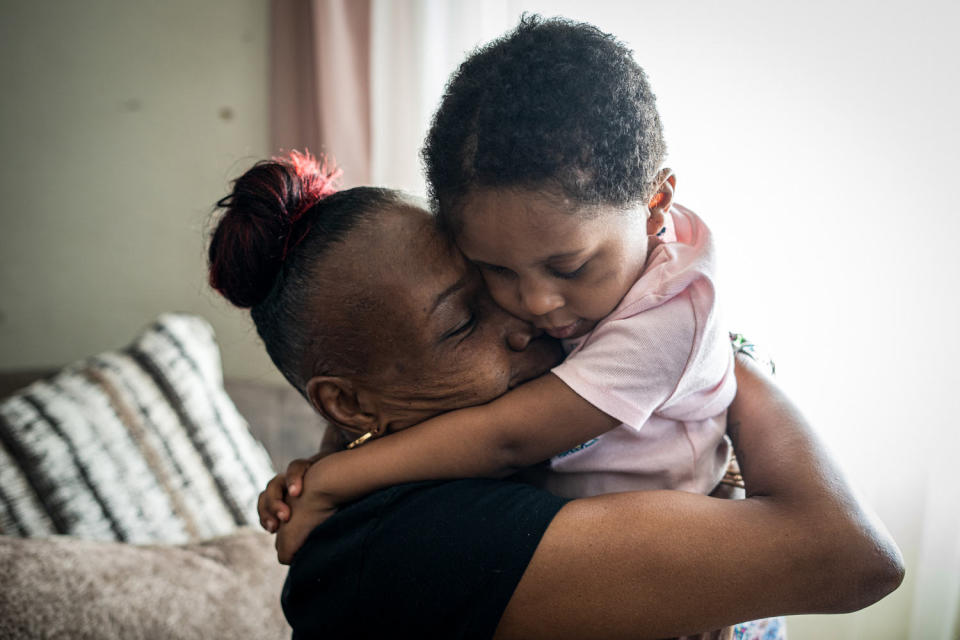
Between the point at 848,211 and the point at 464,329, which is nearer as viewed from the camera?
the point at 464,329

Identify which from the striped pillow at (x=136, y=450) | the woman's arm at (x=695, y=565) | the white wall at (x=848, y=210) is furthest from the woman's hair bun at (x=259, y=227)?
the white wall at (x=848, y=210)

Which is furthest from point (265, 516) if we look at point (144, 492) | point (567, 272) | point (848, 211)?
point (848, 211)

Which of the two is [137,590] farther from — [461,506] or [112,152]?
[112,152]

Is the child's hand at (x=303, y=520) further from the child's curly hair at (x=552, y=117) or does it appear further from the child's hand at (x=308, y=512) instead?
the child's curly hair at (x=552, y=117)

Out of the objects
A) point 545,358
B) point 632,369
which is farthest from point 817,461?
→ point 545,358

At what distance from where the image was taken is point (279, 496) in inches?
43.1

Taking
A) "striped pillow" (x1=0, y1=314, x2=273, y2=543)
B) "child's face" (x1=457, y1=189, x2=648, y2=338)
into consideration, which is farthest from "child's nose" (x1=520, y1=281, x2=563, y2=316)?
"striped pillow" (x1=0, y1=314, x2=273, y2=543)

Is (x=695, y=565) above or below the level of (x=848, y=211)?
below

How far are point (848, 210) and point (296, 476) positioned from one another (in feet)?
4.77

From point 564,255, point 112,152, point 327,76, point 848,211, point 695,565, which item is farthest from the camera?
point 112,152

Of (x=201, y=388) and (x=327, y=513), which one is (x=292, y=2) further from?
(x=327, y=513)

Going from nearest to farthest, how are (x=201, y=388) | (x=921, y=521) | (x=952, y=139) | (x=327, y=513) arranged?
(x=327, y=513) → (x=952, y=139) → (x=921, y=521) → (x=201, y=388)

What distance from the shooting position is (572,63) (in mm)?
860

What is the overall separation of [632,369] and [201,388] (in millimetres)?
1748
